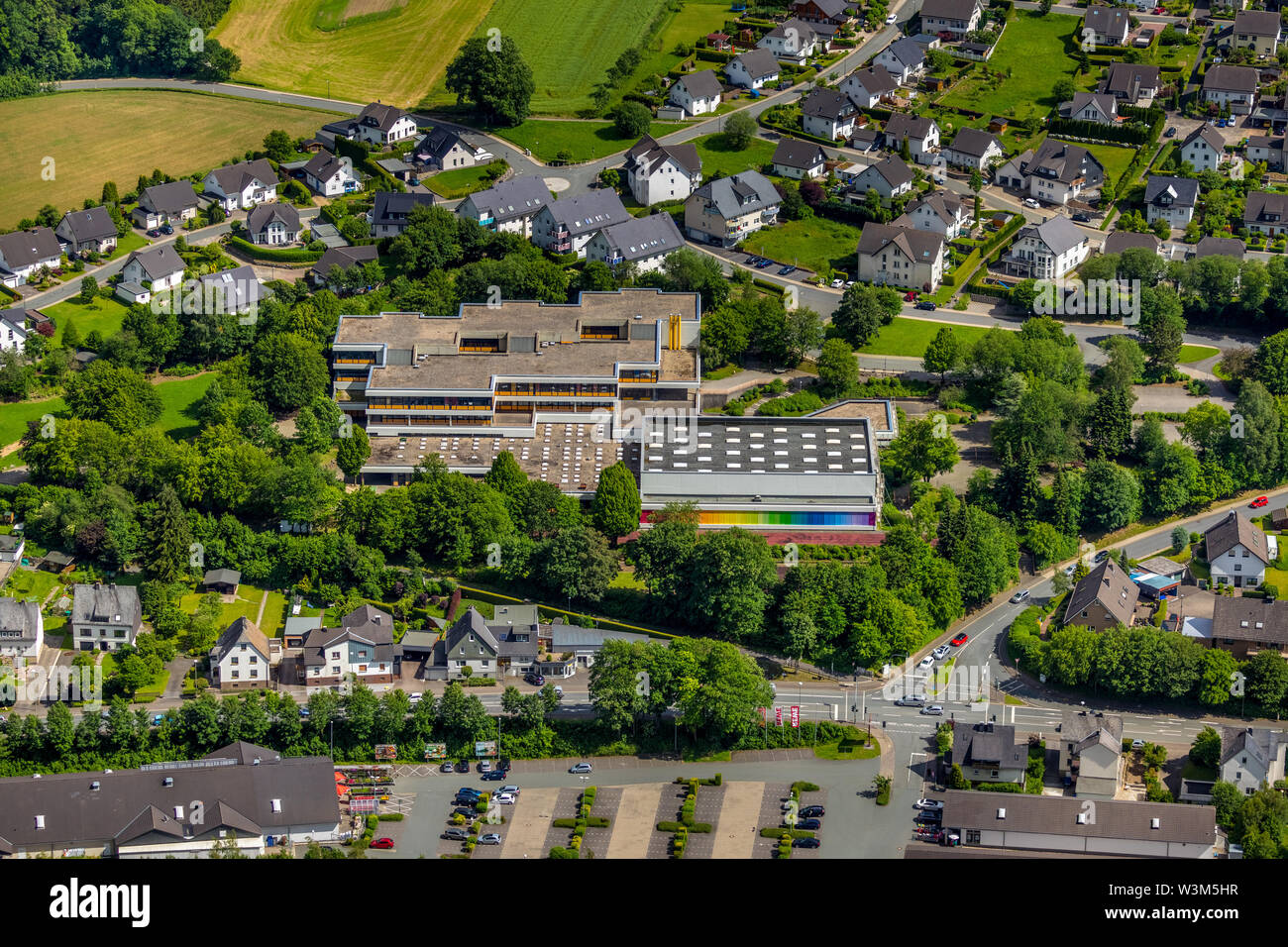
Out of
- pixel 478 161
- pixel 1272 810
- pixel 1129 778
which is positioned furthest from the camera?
pixel 478 161

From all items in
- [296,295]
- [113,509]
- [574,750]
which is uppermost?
[296,295]

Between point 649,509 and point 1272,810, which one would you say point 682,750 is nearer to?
point 649,509

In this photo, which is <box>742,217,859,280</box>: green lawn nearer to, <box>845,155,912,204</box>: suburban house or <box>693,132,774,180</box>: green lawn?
<box>845,155,912,204</box>: suburban house

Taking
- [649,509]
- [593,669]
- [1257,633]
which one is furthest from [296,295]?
[1257,633]

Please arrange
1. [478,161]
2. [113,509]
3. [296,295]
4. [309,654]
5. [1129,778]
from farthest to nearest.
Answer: [478,161] → [296,295] → [113,509] → [309,654] → [1129,778]

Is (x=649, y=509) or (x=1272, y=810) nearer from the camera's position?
(x=1272, y=810)

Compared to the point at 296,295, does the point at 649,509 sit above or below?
below
